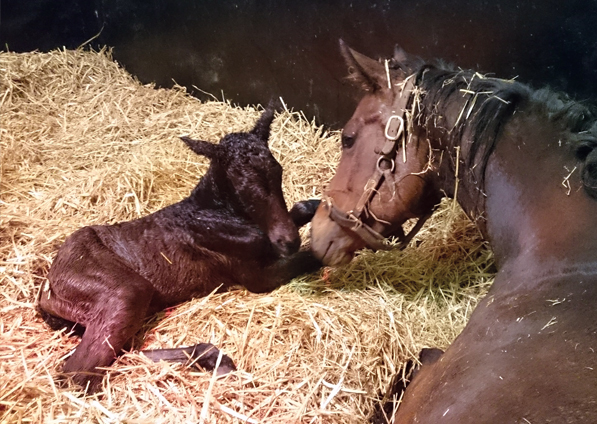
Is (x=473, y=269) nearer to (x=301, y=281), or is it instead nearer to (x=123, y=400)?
(x=301, y=281)

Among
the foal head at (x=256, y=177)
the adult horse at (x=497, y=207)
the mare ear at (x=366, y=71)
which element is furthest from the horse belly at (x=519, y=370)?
the foal head at (x=256, y=177)

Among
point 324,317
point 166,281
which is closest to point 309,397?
point 324,317

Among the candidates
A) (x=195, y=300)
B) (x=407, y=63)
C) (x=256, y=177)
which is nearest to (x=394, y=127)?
(x=407, y=63)

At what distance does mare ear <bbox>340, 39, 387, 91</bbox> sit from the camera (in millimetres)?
2090

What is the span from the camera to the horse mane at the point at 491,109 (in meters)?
1.59

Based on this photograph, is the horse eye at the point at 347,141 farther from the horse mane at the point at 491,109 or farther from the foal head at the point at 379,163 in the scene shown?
the horse mane at the point at 491,109

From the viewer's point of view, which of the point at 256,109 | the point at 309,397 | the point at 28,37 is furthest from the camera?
the point at 28,37

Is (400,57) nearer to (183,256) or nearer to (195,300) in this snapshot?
(183,256)

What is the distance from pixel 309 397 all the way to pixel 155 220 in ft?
4.58

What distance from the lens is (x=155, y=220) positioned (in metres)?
2.84

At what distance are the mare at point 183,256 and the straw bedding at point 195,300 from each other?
0.11 m

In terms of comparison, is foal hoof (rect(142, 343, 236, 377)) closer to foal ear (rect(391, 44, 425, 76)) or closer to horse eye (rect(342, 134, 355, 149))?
horse eye (rect(342, 134, 355, 149))

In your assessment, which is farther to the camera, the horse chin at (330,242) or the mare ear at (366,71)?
the horse chin at (330,242)

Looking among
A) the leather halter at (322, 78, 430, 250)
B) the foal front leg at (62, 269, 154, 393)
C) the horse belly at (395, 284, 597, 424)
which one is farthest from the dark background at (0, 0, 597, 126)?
the foal front leg at (62, 269, 154, 393)
